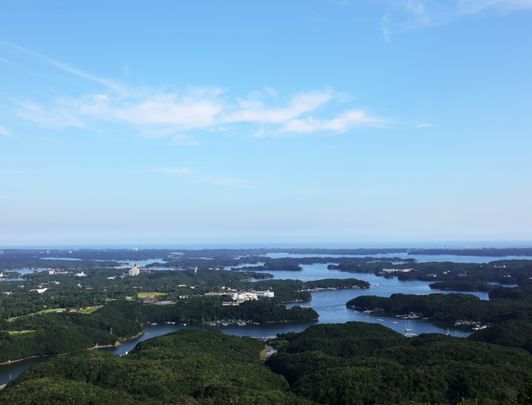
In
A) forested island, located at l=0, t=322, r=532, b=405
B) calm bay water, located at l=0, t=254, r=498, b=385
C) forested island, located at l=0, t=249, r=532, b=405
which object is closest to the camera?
forested island, located at l=0, t=322, r=532, b=405

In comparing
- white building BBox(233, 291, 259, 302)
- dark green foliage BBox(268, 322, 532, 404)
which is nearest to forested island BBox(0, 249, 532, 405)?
dark green foliage BBox(268, 322, 532, 404)

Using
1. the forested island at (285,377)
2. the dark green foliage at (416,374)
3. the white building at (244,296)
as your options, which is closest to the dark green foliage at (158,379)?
the forested island at (285,377)

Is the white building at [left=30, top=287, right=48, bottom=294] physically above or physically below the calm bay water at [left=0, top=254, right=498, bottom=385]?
above

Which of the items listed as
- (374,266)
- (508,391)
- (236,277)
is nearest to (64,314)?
(508,391)

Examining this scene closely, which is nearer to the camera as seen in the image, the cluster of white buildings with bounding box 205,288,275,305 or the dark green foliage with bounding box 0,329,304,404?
the dark green foliage with bounding box 0,329,304,404

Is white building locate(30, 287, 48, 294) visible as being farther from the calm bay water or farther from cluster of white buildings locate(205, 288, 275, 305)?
the calm bay water

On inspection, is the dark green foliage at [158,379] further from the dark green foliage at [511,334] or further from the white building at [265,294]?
the white building at [265,294]

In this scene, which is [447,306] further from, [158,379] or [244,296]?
[158,379]

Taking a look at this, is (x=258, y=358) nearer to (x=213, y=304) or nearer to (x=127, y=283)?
(x=213, y=304)

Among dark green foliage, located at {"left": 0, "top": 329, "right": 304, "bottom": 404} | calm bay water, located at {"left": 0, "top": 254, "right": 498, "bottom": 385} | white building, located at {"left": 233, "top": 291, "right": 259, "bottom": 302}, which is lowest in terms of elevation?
calm bay water, located at {"left": 0, "top": 254, "right": 498, "bottom": 385}

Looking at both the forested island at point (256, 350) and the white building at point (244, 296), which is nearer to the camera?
the forested island at point (256, 350)

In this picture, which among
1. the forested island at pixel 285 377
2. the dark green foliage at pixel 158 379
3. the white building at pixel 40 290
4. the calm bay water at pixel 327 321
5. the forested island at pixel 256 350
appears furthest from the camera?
the white building at pixel 40 290
